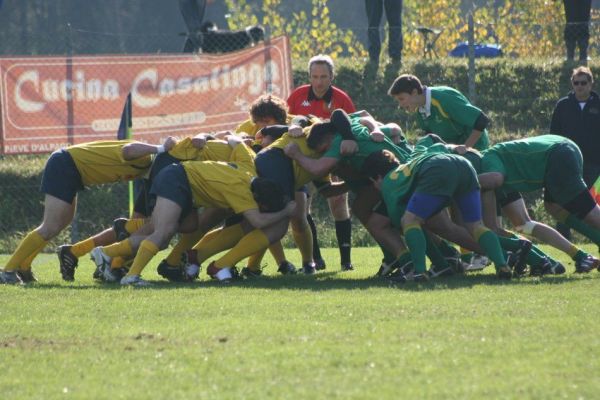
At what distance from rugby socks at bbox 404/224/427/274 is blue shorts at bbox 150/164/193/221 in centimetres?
192

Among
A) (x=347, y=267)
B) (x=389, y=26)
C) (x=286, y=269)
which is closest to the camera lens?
(x=286, y=269)

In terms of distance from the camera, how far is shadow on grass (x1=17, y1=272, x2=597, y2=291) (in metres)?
10.1

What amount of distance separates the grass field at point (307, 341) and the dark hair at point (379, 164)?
0.94 m

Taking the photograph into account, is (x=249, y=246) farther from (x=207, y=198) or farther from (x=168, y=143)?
(x=168, y=143)

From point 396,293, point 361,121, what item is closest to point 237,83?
point 361,121

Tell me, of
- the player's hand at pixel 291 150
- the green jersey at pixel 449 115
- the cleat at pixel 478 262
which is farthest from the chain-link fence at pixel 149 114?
the player's hand at pixel 291 150

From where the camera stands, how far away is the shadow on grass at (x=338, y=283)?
10.1 m

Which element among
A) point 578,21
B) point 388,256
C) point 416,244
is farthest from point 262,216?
point 578,21

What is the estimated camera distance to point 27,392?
636 centimetres

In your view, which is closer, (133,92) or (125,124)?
(125,124)

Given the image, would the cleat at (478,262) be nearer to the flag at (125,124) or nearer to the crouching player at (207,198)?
the crouching player at (207,198)

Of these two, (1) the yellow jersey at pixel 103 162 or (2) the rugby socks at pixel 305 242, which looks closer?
(1) the yellow jersey at pixel 103 162

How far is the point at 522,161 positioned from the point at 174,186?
2934 mm

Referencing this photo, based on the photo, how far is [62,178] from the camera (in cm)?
1118
